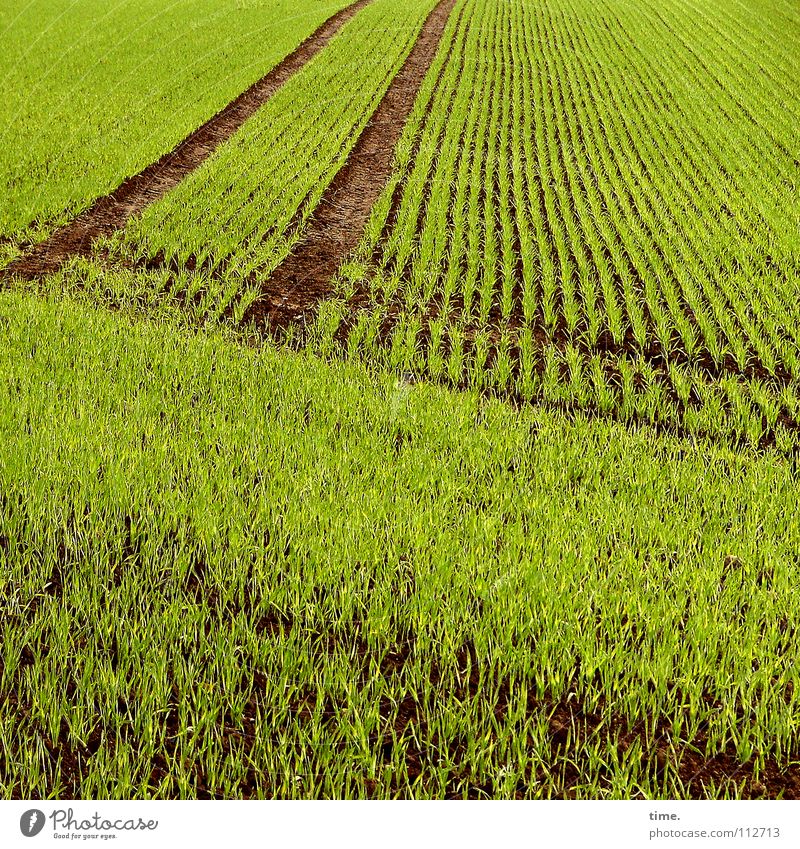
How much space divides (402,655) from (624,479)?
216 centimetres

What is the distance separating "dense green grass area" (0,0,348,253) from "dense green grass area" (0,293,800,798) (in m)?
6.16

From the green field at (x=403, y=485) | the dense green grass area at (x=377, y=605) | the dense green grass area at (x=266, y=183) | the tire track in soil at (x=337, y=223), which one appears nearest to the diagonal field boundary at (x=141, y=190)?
the green field at (x=403, y=485)

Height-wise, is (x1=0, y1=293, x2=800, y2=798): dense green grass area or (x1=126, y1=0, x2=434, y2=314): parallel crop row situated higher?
(x1=126, y1=0, x2=434, y2=314): parallel crop row

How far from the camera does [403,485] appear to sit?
4.32 metres
